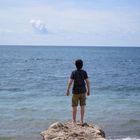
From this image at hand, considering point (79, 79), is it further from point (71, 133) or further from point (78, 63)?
point (71, 133)

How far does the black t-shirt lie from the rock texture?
1.05 meters

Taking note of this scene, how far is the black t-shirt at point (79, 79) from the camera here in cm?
1148

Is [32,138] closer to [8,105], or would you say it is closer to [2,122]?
[2,122]

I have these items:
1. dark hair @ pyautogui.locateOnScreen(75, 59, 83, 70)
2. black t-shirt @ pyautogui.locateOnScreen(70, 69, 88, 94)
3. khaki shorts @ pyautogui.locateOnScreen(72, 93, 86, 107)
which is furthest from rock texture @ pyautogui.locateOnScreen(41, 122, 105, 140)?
dark hair @ pyautogui.locateOnScreen(75, 59, 83, 70)

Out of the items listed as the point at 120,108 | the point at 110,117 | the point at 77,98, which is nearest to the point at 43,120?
the point at 110,117

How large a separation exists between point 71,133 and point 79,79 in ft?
5.46

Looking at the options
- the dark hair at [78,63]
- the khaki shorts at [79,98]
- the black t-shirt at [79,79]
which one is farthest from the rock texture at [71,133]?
the dark hair at [78,63]

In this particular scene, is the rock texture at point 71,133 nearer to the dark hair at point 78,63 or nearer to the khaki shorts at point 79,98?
the khaki shorts at point 79,98

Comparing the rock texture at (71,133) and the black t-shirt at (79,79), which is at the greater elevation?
the black t-shirt at (79,79)

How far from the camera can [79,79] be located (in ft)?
37.8

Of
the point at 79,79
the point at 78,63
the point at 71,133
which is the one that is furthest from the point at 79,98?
the point at 71,133

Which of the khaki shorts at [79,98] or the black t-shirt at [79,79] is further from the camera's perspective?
the khaki shorts at [79,98]

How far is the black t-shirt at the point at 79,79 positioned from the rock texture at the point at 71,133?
41.5 inches

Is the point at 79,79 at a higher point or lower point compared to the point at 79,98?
higher
